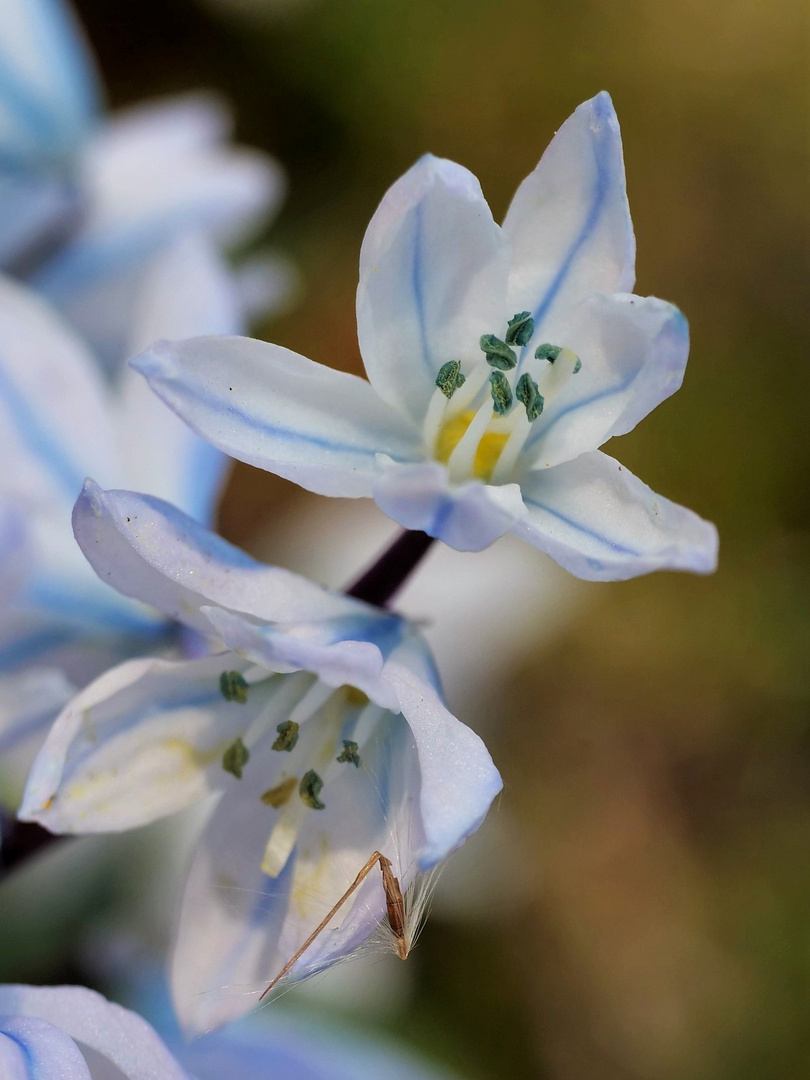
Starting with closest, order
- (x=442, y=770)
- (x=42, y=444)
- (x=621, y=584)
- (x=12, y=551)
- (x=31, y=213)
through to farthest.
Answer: (x=442, y=770) < (x=12, y=551) < (x=42, y=444) < (x=31, y=213) < (x=621, y=584)

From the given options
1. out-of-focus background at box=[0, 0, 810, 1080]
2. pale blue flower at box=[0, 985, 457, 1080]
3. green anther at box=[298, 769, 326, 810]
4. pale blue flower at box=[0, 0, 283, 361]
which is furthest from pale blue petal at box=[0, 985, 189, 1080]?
out-of-focus background at box=[0, 0, 810, 1080]

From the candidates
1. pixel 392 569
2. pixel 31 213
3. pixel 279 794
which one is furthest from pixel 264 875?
pixel 31 213

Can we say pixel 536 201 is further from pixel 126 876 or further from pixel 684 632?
pixel 684 632

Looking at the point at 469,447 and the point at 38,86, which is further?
the point at 38,86

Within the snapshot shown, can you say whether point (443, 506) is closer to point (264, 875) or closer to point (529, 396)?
point (529, 396)

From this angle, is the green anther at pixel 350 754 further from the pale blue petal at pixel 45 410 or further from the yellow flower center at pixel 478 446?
the pale blue petal at pixel 45 410

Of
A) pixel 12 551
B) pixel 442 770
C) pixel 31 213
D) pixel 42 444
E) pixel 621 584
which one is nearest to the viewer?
pixel 442 770

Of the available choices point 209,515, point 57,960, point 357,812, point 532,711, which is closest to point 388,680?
point 357,812
